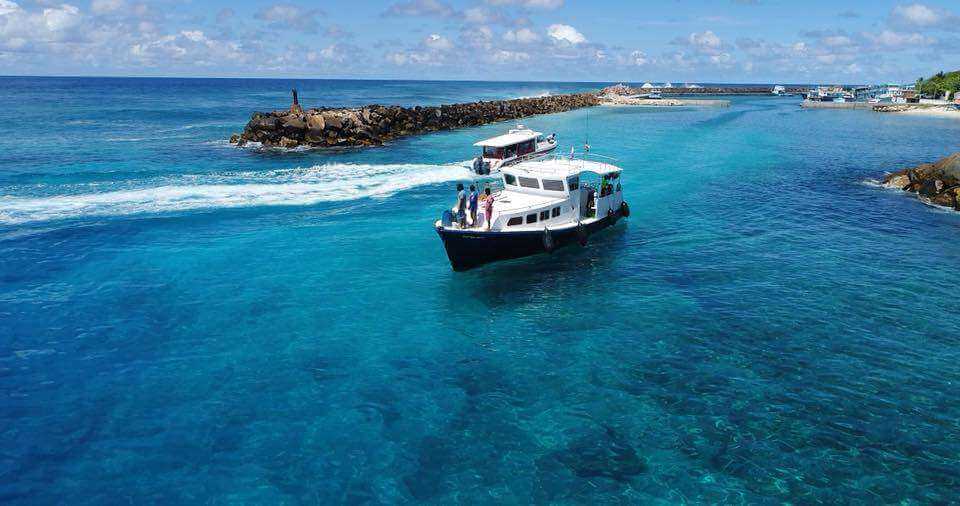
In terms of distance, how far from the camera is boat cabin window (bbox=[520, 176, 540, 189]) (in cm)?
3288

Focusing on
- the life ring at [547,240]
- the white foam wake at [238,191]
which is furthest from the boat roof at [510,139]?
the life ring at [547,240]

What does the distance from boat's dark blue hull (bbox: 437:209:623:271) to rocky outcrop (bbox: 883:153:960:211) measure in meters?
35.5

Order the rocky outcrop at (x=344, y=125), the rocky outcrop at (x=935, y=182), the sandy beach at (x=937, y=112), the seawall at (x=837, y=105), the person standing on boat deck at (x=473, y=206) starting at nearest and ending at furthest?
the person standing on boat deck at (x=473, y=206) < the rocky outcrop at (x=935, y=182) < the rocky outcrop at (x=344, y=125) < the sandy beach at (x=937, y=112) < the seawall at (x=837, y=105)

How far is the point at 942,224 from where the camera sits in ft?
131

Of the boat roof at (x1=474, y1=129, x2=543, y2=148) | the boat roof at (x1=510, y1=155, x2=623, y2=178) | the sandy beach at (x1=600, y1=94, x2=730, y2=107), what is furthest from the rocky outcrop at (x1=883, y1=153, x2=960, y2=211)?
the sandy beach at (x1=600, y1=94, x2=730, y2=107)

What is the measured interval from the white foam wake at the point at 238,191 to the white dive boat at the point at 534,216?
18747mm

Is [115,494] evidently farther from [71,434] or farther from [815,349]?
[815,349]

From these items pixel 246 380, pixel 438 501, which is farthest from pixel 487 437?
pixel 246 380

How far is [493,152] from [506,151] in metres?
1.42

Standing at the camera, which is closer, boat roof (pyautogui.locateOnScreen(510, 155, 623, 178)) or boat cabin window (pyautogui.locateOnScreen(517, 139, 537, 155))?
boat roof (pyautogui.locateOnScreen(510, 155, 623, 178))

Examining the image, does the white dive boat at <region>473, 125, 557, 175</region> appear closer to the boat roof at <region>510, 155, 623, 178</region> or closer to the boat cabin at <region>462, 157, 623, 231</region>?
the boat roof at <region>510, 155, 623, 178</region>

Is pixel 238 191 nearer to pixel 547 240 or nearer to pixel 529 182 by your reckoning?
pixel 529 182

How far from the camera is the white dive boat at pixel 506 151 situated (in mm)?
57250

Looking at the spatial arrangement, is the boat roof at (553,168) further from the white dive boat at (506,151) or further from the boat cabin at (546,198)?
the white dive boat at (506,151)
